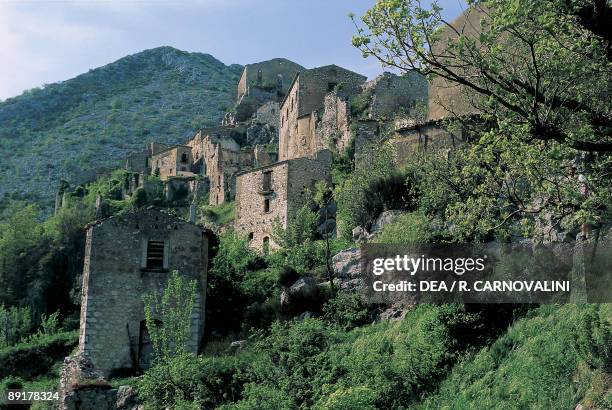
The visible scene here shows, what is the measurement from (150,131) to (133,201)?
55249 millimetres

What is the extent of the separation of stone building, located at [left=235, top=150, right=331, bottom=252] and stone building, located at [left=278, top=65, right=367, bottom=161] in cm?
998

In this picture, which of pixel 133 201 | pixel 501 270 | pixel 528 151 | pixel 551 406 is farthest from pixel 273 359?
pixel 133 201

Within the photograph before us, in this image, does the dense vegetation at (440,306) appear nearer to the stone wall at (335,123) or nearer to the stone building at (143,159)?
the stone wall at (335,123)

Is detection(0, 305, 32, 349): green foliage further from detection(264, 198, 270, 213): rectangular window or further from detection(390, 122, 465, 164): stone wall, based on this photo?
detection(390, 122, 465, 164): stone wall

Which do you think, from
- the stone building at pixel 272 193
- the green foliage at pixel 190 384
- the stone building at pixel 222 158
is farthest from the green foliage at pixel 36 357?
the stone building at pixel 222 158

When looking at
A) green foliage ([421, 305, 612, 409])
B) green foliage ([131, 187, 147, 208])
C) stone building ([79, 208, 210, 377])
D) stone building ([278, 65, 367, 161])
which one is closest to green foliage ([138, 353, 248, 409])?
stone building ([79, 208, 210, 377])

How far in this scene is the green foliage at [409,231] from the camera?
19.5m

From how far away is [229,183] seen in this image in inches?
2103

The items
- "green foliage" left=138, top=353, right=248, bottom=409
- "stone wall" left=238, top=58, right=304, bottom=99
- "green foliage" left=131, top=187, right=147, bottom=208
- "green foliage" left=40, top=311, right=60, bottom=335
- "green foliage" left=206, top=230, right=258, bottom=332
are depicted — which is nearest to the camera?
"green foliage" left=138, top=353, right=248, bottom=409

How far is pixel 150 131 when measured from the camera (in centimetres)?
11756

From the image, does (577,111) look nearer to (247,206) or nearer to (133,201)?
(247,206)

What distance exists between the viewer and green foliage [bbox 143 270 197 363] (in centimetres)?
1983

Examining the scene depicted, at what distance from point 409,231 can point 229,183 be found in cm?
3438

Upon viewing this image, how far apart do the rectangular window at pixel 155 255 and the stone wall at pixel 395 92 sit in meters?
24.2
